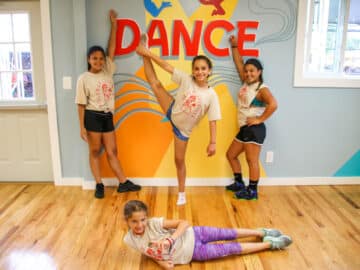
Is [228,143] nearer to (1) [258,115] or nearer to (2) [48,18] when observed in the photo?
(1) [258,115]

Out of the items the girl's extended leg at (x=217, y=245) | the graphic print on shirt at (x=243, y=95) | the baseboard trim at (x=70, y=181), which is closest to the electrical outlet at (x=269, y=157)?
the graphic print on shirt at (x=243, y=95)

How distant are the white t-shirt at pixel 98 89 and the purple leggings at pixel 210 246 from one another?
1409 millimetres

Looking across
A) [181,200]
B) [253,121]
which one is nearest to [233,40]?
[253,121]

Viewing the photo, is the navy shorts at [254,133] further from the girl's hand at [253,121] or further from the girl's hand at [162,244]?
the girl's hand at [162,244]

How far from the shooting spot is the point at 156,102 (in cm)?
329

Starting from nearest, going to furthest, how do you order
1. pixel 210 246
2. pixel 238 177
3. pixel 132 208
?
pixel 132 208 → pixel 210 246 → pixel 238 177

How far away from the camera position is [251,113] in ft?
10.2

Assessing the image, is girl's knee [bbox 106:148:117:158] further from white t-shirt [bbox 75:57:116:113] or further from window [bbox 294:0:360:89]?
window [bbox 294:0:360:89]

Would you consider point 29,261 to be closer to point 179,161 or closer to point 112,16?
point 179,161

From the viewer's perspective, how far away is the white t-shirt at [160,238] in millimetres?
2154

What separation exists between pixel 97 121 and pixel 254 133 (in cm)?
138

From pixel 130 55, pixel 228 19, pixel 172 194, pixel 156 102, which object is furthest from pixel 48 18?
pixel 172 194

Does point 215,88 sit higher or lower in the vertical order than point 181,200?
higher

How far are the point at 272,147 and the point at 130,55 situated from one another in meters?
1.59
